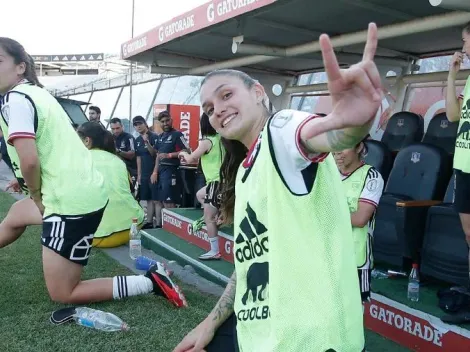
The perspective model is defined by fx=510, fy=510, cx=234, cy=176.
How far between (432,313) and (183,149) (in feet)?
16.0

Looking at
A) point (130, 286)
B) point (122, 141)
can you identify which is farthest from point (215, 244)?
point (122, 141)

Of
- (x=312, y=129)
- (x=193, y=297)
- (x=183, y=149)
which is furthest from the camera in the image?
(x=183, y=149)

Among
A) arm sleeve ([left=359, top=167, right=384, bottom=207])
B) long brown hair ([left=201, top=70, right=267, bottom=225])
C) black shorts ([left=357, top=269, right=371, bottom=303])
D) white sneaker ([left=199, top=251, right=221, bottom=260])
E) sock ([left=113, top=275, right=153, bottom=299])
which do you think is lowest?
white sneaker ([left=199, top=251, right=221, bottom=260])

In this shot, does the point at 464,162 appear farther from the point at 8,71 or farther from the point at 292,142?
the point at 8,71

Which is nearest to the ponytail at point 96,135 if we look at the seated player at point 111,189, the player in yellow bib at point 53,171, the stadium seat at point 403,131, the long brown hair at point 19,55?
the seated player at point 111,189

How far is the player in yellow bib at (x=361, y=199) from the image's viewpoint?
9.34 feet

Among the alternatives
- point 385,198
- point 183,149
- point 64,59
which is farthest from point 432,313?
point 64,59

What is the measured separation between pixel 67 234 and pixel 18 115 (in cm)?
87

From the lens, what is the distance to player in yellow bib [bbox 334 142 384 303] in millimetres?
2846

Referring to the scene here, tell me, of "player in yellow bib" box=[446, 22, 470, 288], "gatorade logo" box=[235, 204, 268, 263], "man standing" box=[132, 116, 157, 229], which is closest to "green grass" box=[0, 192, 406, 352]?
"player in yellow bib" box=[446, 22, 470, 288]

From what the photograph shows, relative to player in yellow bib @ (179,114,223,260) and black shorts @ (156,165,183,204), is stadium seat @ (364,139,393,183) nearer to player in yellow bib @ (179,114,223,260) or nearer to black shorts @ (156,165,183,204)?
player in yellow bib @ (179,114,223,260)

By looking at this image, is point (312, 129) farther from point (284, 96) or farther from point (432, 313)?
point (284, 96)

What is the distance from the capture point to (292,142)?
1.24 metres

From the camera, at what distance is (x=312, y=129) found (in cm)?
118
